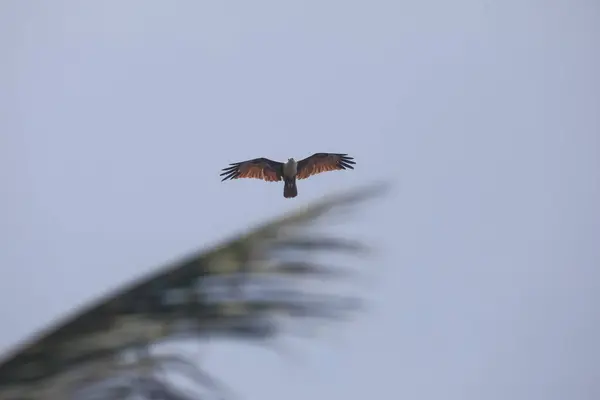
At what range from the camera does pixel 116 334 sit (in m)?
3.60

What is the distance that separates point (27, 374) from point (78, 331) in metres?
0.20

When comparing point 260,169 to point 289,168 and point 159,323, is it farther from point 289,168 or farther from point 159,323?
point 159,323

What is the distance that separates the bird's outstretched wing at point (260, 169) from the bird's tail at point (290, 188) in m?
0.17

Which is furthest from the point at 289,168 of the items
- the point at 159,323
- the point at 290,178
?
the point at 159,323

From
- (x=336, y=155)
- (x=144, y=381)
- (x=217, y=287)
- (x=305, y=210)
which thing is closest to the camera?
(x=144, y=381)

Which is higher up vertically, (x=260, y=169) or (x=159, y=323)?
(x=260, y=169)

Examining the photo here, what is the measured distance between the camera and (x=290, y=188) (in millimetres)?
15016

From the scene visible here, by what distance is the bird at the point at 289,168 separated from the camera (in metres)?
15.1

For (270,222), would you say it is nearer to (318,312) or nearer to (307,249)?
(307,249)

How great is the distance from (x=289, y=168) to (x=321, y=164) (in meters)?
0.49

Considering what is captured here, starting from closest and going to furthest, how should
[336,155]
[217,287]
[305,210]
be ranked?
[217,287]
[305,210]
[336,155]

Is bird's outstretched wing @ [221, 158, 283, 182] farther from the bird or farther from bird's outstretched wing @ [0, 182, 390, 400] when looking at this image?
bird's outstretched wing @ [0, 182, 390, 400]

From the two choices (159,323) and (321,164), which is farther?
(321,164)

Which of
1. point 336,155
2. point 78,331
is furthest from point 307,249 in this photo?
point 336,155
